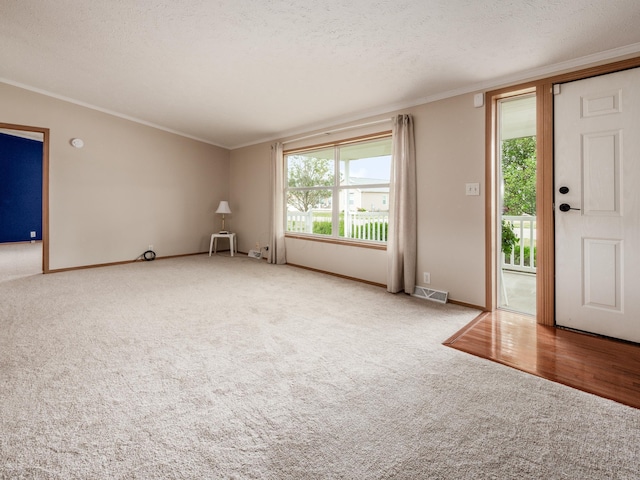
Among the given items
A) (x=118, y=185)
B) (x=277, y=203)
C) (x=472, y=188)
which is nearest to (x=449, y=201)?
(x=472, y=188)

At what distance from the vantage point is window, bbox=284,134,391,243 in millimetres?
4188

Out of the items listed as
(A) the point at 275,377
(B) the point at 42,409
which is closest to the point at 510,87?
(A) the point at 275,377

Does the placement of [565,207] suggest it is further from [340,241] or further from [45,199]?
[45,199]

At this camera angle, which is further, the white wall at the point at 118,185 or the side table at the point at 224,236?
the side table at the point at 224,236

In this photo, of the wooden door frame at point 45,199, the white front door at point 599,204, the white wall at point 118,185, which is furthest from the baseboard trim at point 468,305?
the wooden door frame at point 45,199

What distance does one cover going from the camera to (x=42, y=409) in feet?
4.78

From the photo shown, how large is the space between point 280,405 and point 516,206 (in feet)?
19.0

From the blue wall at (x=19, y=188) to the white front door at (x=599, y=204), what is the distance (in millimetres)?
10350

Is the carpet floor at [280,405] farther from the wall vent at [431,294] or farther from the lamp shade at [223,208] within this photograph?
the lamp shade at [223,208]

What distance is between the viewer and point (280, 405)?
152 centimetres

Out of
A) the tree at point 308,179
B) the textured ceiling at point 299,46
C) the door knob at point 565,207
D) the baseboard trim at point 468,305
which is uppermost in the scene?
the textured ceiling at point 299,46

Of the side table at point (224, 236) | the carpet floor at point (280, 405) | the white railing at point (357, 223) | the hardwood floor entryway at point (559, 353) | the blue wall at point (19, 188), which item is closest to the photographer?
the carpet floor at point (280, 405)

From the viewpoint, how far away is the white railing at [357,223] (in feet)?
14.0

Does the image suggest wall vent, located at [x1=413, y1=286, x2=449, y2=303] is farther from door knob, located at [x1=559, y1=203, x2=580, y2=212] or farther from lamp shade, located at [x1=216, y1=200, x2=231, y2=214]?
lamp shade, located at [x1=216, y1=200, x2=231, y2=214]
